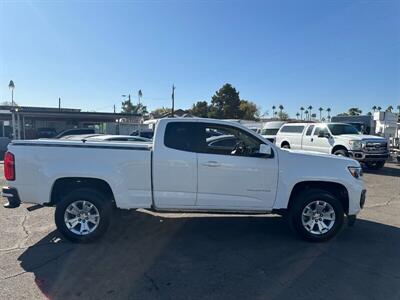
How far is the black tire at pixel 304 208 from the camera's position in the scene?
5.21 metres

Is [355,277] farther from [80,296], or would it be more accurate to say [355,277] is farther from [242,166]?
[80,296]

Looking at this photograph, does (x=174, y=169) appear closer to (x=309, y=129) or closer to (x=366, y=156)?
(x=366, y=156)

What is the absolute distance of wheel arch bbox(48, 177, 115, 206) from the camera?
514 cm

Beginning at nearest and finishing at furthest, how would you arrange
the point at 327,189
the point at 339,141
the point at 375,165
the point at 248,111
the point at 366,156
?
1. the point at 327,189
2. the point at 366,156
3. the point at 339,141
4. the point at 375,165
5. the point at 248,111

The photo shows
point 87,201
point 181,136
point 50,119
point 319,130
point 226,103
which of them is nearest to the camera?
point 87,201

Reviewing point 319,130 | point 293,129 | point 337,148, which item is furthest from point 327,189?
point 293,129

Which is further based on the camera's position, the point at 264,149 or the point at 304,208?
the point at 304,208

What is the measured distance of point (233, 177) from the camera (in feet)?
16.9

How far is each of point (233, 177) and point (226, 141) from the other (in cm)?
68

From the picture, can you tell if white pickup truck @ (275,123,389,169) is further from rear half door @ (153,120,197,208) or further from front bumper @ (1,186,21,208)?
front bumper @ (1,186,21,208)

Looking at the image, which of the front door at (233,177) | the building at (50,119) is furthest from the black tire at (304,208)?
the building at (50,119)

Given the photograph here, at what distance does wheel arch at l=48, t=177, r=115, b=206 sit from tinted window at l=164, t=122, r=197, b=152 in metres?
1.17

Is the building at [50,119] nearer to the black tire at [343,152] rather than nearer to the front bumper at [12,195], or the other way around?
the black tire at [343,152]

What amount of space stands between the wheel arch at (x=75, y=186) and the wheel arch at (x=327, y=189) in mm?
2867
